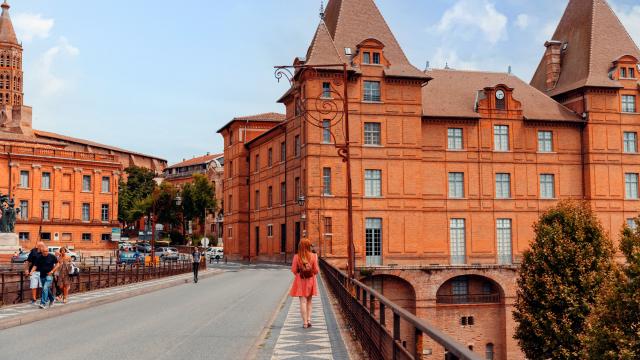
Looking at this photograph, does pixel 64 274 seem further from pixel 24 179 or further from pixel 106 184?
pixel 106 184

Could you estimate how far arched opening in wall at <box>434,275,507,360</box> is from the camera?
161 feet

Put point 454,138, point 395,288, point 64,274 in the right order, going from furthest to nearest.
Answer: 1. point 454,138
2. point 395,288
3. point 64,274

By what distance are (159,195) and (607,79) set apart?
61.6 meters

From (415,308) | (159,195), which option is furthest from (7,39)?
(415,308)

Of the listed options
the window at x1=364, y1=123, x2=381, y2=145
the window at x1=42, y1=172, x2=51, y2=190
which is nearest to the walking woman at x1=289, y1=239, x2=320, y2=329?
the window at x1=364, y1=123, x2=381, y2=145

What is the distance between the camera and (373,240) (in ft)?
170

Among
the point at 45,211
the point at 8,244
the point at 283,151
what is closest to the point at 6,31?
the point at 45,211

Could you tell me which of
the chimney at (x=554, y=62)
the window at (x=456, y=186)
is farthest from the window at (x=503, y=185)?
the chimney at (x=554, y=62)

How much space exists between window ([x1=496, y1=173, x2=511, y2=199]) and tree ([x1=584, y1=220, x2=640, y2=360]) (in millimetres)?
33122

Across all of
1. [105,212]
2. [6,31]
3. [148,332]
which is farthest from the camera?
[6,31]

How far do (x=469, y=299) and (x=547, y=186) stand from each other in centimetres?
1334

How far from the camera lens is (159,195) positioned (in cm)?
9775

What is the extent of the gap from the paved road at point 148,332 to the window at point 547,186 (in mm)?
39478

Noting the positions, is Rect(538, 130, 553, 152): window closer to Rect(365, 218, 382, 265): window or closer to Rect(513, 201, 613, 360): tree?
Rect(365, 218, 382, 265): window
